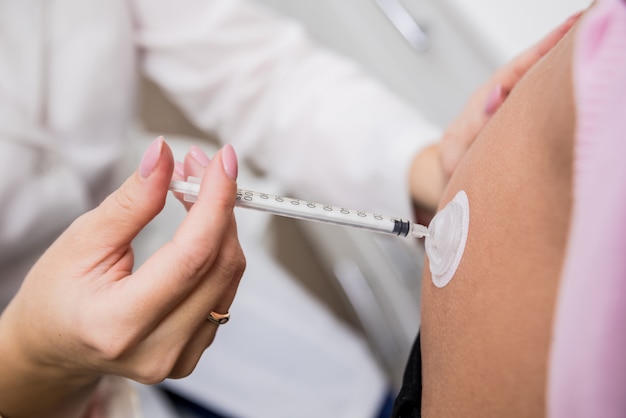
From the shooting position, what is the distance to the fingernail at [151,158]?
0.42 meters

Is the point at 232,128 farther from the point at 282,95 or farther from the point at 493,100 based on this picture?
the point at 493,100

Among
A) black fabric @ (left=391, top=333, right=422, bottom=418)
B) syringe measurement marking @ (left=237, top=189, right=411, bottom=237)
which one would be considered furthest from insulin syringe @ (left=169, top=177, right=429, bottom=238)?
black fabric @ (left=391, top=333, right=422, bottom=418)

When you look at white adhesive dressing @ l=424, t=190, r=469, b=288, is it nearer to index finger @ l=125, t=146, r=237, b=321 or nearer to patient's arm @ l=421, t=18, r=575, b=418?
patient's arm @ l=421, t=18, r=575, b=418

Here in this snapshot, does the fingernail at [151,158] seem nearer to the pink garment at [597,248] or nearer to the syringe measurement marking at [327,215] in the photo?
the syringe measurement marking at [327,215]

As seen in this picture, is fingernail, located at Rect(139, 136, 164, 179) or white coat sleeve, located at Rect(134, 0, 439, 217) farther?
white coat sleeve, located at Rect(134, 0, 439, 217)

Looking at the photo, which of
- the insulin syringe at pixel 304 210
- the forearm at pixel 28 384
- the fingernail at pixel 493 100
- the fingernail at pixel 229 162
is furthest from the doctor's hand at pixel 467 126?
the forearm at pixel 28 384

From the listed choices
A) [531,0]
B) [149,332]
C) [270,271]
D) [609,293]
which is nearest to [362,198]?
[270,271]

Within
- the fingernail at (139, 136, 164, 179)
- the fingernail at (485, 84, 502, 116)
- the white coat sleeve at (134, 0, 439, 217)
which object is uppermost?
the white coat sleeve at (134, 0, 439, 217)

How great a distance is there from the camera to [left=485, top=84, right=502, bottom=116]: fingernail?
1.81ft

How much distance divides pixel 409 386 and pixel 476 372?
0.29 ft

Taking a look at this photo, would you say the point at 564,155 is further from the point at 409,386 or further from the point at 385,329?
the point at 385,329

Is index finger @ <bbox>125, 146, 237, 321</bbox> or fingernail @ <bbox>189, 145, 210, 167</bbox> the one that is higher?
fingernail @ <bbox>189, 145, 210, 167</bbox>

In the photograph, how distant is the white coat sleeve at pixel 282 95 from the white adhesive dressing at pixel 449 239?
0.32 meters

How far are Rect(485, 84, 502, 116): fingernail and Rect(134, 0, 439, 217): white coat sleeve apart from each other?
231 mm
